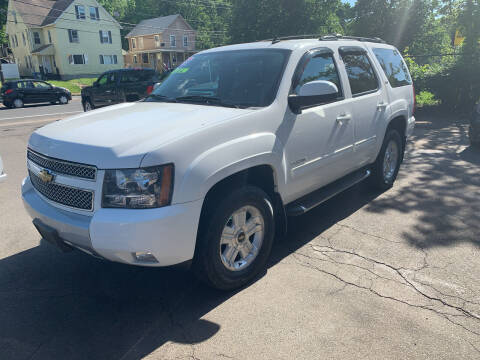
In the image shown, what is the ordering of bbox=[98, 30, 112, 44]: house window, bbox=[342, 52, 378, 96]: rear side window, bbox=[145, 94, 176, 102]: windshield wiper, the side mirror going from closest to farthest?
1. the side mirror
2. bbox=[145, 94, 176, 102]: windshield wiper
3. bbox=[342, 52, 378, 96]: rear side window
4. bbox=[98, 30, 112, 44]: house window

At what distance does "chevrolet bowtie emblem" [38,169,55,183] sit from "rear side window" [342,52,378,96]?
3.27 metres

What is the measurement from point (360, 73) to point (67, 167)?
3.52m

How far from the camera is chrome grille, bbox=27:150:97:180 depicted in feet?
8.77

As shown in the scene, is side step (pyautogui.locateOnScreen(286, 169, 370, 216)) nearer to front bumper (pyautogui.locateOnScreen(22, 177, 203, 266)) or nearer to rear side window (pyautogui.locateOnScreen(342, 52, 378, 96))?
rear side window (pyautogui.locateOnScreen(342, 52, 378, 96))

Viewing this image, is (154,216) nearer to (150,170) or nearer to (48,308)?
(150,170)

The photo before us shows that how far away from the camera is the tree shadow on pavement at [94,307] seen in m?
2.68

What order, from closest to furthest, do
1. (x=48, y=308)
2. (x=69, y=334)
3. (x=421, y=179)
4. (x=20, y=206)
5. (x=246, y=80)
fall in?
(x=69, y=334)
(x=48, y=308)
(x=246, y=80)
(x=20, y=206)
(x=421, y=179)

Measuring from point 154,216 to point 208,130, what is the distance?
75cm

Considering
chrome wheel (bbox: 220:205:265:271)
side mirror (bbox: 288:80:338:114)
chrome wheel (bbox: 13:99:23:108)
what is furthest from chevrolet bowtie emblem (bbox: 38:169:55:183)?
chrome wheel (bbox: 13:99:23:108)

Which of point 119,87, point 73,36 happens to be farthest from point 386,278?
point 73,36

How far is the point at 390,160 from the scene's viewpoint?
5.68 meters

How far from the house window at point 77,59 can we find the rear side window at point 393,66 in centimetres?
4370

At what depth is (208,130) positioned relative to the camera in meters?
2.81

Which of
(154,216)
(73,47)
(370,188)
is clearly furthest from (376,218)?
(73,47)
